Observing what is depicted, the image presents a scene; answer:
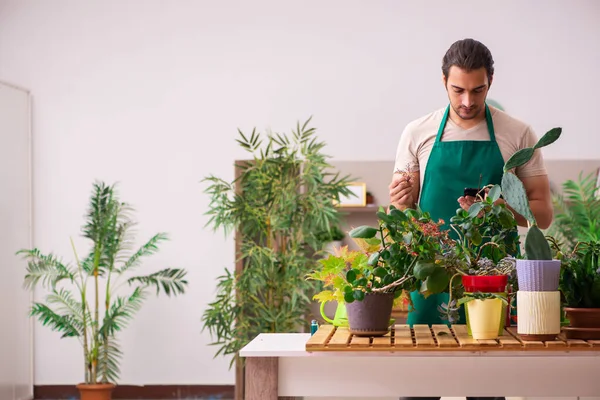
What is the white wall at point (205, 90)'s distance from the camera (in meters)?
6.49

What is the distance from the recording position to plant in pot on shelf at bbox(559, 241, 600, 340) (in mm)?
1956

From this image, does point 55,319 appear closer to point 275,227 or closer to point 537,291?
point 275,227

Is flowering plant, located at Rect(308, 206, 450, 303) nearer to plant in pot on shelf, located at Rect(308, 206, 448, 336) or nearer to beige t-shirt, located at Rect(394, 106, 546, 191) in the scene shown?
plant in pot on shelf, located at Rect(308, 206, 448, 336)

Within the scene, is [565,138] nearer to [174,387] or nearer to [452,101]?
[174,387]

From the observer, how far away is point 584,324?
77.3 inches

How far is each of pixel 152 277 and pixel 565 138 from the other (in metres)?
3.11

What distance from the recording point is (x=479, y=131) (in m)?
2.73

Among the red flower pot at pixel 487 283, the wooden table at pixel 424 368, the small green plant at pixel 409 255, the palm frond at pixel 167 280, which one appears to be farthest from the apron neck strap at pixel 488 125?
the palm frond at pixel 167 280

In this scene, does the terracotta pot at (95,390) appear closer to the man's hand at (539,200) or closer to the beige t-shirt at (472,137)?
the beige t-shirt at (472,137)

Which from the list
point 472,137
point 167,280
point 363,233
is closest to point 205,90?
point 167,280

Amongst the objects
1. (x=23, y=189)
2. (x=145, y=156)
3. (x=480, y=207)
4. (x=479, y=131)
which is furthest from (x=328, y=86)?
(x=480, y=207)

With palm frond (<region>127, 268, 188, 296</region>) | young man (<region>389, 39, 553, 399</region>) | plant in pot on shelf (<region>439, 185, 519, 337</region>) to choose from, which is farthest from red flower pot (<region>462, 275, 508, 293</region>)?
palm frond (<region>127, 268, 188, 296</region>)

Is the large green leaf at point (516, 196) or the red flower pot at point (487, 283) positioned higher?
the large green leaf at point (516, 196)

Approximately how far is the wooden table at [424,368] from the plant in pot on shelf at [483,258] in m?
0.11
